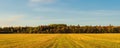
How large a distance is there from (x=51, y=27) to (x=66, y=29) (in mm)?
13940

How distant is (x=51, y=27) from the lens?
183250 millimetres

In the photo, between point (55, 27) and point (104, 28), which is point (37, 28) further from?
point (104, 28)

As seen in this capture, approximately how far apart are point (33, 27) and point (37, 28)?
3.16 metres

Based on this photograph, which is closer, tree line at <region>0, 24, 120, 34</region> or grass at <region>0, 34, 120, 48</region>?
grass at <region>0, 34, 120, 48</region>

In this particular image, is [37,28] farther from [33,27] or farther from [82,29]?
[82,29]

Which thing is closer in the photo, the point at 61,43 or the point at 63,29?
the point at 61,43

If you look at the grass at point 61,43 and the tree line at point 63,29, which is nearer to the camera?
the grass at point 61,43

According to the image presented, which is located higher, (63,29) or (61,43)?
(61,43)

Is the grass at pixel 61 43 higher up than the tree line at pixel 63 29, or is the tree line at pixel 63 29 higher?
the grass at pixel 61 43

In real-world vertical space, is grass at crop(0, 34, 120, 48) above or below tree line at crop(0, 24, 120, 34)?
above

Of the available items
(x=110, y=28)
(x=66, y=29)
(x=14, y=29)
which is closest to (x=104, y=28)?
(x=110, y=28)

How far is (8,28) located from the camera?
186750mm

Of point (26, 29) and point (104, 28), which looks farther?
point (26, 29)

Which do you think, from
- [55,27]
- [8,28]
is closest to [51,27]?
[55,27]
